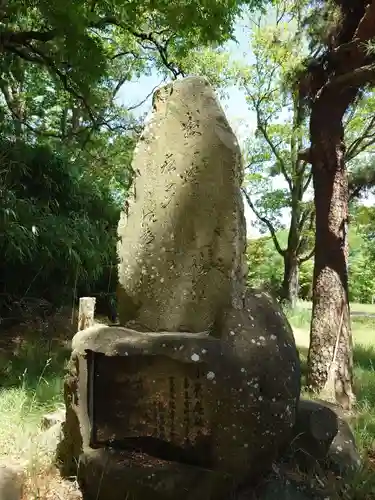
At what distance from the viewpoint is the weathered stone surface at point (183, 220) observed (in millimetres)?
2867

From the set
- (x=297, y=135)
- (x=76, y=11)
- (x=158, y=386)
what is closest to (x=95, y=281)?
(x=76, y=11)

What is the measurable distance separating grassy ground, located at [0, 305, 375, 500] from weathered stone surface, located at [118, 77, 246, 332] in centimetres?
91

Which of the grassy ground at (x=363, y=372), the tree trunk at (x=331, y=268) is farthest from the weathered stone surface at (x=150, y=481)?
the tree trunk at (x=331, y=268)

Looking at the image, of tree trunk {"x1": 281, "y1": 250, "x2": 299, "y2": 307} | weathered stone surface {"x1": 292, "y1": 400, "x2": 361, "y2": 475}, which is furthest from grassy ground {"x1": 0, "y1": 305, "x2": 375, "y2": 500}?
tree trunk {"x1": 281, "y1": 250, "x2": 299, "y2": 307}

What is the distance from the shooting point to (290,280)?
46.9 ft

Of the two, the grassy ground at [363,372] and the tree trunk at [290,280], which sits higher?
the tree trunk at [290,280]

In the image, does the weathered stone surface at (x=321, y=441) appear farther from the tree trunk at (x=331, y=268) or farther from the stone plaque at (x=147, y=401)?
the tree trunk at (x=331, y=268)

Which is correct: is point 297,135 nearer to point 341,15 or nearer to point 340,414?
point 341,15

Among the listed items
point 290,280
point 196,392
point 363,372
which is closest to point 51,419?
point 196,392

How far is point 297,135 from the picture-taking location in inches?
543

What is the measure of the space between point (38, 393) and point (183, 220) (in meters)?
2.13

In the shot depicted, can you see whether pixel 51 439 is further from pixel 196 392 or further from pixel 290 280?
pixel 290 280

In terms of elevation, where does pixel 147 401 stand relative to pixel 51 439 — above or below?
above

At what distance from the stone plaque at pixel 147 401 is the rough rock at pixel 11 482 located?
0.38 metres
